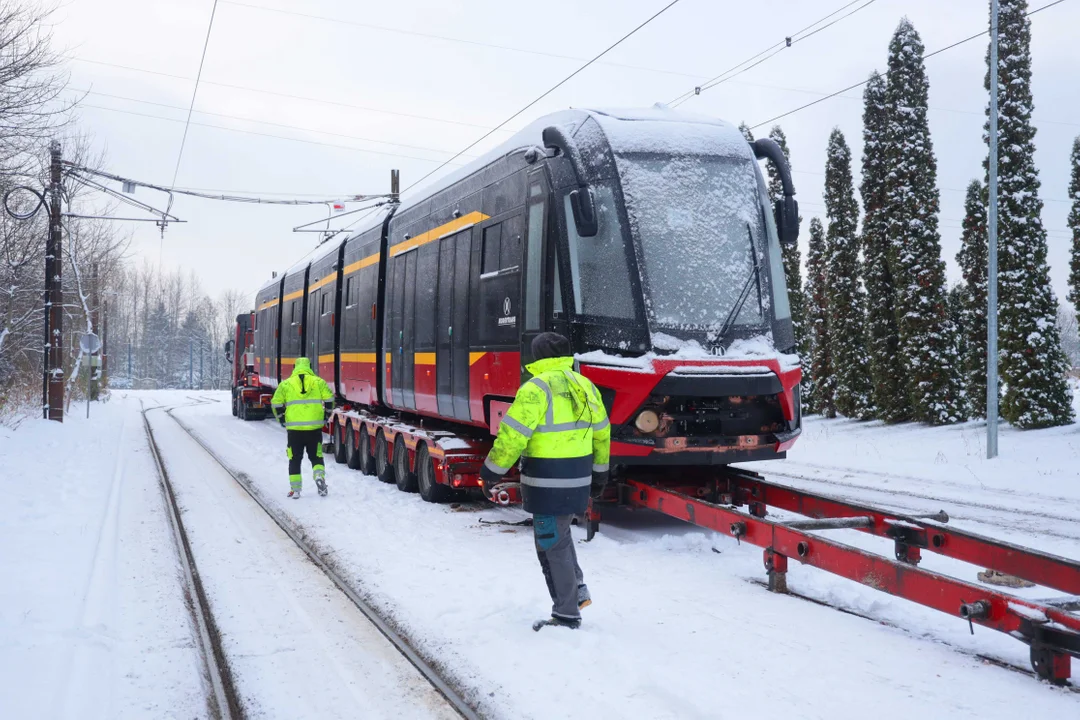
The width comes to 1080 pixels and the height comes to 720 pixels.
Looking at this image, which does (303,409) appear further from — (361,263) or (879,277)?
(879,277)

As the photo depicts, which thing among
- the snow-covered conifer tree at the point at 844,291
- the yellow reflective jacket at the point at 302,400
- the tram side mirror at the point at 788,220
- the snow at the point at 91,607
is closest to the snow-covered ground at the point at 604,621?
the snow at the point at 91,607

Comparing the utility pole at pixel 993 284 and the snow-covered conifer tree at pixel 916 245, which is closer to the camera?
the utility pole at pixel 993 284

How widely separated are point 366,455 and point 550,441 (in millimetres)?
9072

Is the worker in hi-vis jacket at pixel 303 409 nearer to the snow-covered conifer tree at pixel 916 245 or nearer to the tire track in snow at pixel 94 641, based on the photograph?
the tire track in snow at pixel 94 641

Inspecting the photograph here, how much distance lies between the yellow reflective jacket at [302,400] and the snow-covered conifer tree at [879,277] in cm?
1560

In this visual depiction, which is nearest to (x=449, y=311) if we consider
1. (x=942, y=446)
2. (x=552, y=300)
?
(x=552, y=300)

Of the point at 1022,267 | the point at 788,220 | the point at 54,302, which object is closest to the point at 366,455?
the point at 788,220

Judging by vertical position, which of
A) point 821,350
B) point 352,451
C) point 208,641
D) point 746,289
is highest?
point 746,289

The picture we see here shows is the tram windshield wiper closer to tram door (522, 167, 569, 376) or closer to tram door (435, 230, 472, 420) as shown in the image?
tram door (522, 167, 569, 376)

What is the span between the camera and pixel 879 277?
930 inches

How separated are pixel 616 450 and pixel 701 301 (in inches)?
56.8

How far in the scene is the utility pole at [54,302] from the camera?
859 inches

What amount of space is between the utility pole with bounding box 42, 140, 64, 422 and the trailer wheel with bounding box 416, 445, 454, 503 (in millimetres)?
14842

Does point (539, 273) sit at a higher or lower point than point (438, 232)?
lower
